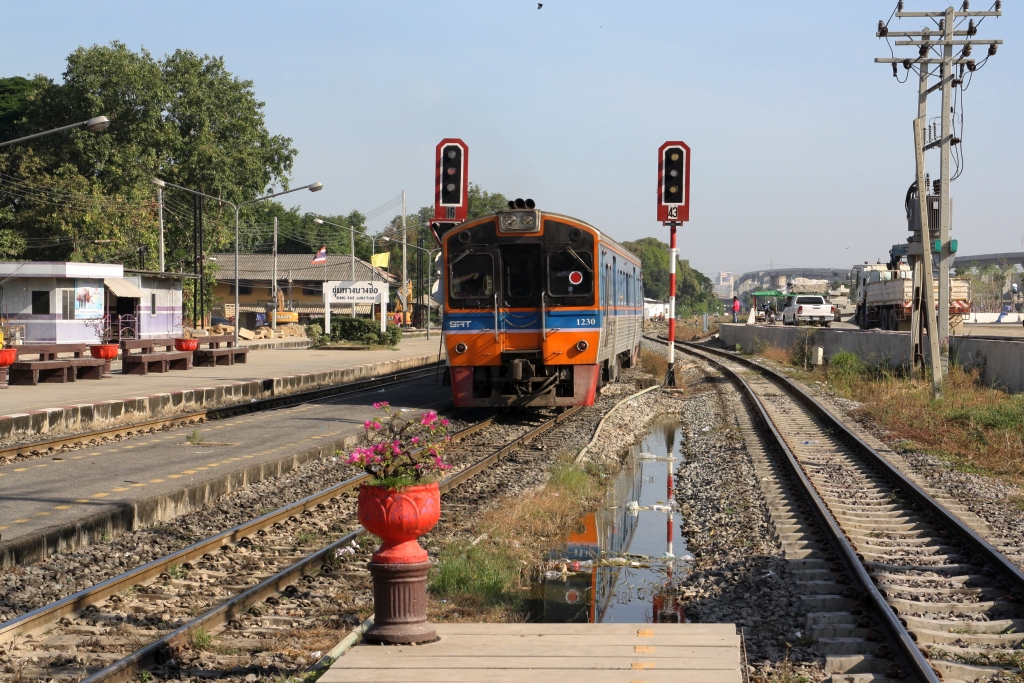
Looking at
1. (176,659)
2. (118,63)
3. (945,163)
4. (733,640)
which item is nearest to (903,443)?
(945,163)

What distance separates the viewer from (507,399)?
1766 centimetres

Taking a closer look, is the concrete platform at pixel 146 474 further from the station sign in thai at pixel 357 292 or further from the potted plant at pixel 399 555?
the station sign in thai at pixel 357 292

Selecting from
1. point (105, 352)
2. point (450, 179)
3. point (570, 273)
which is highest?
point (450, 179)

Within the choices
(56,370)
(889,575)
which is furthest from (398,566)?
(56,370)

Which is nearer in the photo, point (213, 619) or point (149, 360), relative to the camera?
point (213, 619)

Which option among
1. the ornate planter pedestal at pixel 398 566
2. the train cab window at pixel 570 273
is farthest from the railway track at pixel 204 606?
the train cab window at pixel 570 273

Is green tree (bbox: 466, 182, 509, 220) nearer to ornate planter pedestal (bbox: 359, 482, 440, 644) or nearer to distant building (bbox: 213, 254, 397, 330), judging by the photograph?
distant building (bbox: 213, 254, 397, 330)

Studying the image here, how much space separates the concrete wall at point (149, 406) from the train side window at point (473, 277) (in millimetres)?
5468

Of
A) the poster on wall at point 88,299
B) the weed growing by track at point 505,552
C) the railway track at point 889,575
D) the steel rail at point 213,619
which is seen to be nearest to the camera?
the steel rail at point 213,619

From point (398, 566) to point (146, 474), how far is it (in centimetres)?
701

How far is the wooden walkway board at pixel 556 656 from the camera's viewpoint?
15.6 feet

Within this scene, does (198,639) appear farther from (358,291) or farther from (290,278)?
(290,278)

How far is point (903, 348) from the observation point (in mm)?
25172

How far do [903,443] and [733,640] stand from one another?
1079 cm
